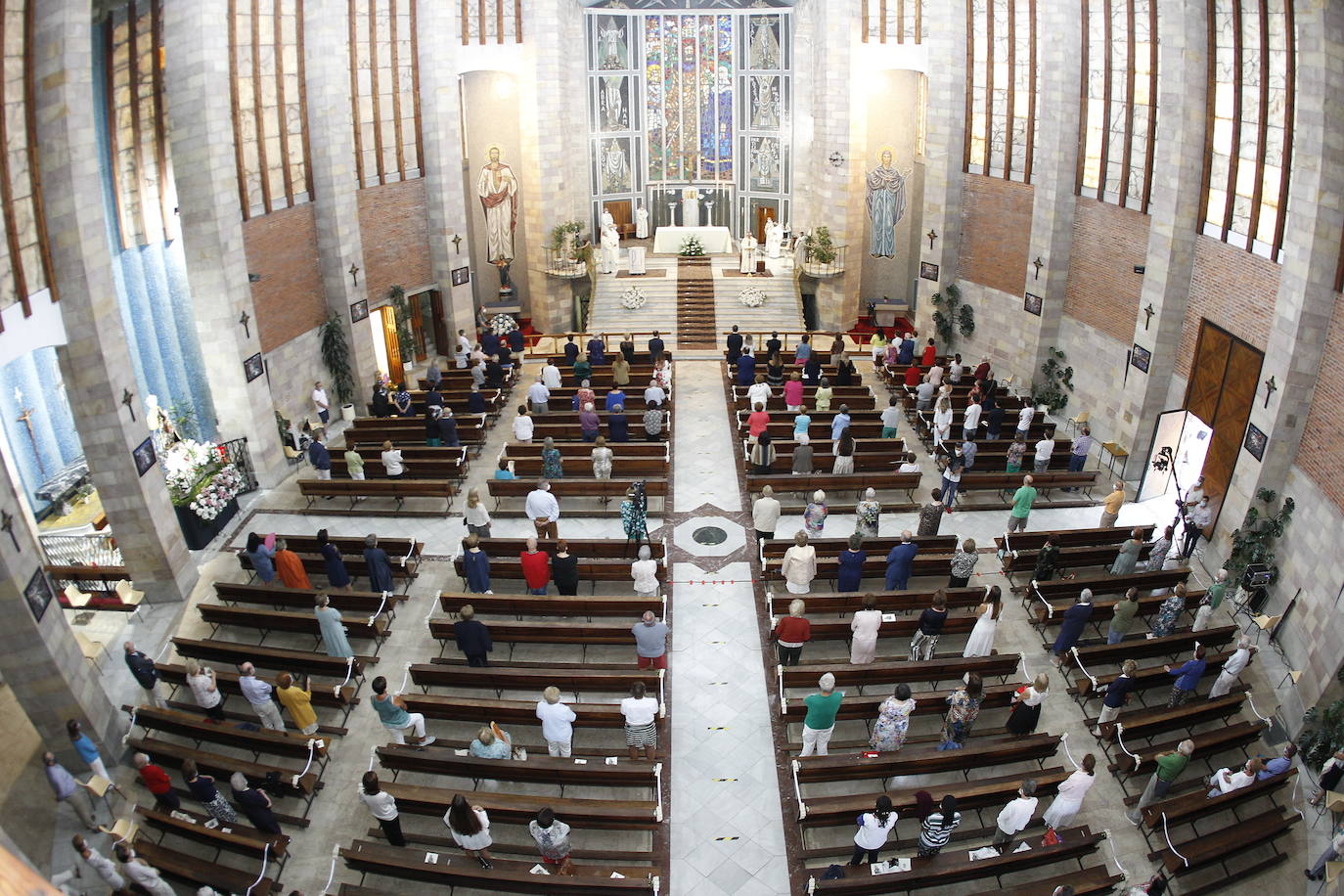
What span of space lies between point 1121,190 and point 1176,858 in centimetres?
1453

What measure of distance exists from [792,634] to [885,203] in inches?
791

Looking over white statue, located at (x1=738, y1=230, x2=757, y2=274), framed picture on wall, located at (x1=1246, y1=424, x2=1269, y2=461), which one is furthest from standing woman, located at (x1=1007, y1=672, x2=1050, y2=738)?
white statue, located at (x1=738, y1=230, x2=757, y2=274)

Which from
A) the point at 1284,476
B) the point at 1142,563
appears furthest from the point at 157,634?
the point at 1284,476

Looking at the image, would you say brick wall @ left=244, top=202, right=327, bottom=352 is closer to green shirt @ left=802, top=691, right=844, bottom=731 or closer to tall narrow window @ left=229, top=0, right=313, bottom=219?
tall narrow window @ left=229, top=0, right=313, bottom=219

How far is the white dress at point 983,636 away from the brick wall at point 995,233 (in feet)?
42.9

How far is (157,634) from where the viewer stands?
14.5m

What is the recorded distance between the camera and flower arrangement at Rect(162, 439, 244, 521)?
16.5 m

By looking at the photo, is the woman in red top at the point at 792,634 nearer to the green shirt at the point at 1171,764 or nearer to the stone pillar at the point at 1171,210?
the green shirt at the point at 1171,764

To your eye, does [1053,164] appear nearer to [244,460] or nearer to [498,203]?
[498,203]

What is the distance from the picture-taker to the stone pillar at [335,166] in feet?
68.2

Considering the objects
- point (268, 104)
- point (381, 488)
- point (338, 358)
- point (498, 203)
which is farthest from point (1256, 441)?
point (498, 203)

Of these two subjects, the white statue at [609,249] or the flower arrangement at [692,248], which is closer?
the white statue at [609,249]

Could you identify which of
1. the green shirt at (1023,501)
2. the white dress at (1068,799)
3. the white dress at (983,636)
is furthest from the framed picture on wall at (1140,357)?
the white dress at (1068,799)

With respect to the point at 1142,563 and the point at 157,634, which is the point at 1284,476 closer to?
the point at 1142,563
